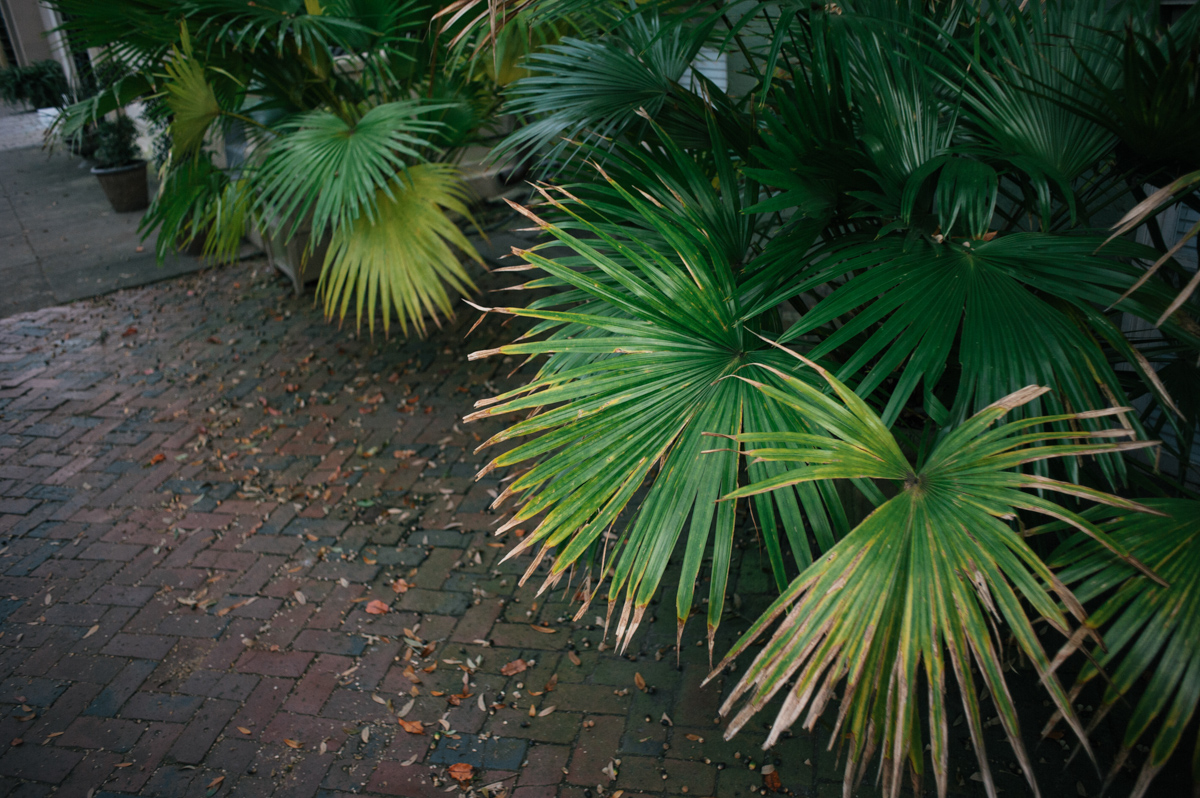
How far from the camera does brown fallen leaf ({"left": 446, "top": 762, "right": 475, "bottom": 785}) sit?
2357 millimetres

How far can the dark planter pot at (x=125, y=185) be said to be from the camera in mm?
7527

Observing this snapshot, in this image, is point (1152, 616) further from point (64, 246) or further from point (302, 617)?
point (64, 246)

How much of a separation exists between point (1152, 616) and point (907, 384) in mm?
553

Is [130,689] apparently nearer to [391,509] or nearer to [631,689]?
[391,509]

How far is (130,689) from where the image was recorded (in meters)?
2.77

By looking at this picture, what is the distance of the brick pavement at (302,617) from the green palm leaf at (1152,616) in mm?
1056

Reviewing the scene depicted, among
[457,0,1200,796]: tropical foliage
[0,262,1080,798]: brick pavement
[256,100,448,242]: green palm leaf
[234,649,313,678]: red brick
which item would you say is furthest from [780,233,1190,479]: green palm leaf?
[256,100,448,242]: green palm leaf

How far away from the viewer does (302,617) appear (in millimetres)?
3035

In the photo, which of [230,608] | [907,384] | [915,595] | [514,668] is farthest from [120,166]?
[915,595]

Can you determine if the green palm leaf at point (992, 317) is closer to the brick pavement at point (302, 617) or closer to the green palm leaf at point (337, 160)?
the brick pavement at point (302, 617)

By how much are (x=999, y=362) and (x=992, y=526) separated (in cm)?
37

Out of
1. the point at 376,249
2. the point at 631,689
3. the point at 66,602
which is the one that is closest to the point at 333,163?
the point at 376,249

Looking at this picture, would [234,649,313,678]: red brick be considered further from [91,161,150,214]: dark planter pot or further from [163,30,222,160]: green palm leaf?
[91,161,150,214]: dark planter pot

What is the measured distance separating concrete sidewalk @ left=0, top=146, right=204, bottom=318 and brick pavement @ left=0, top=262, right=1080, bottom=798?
153cm
